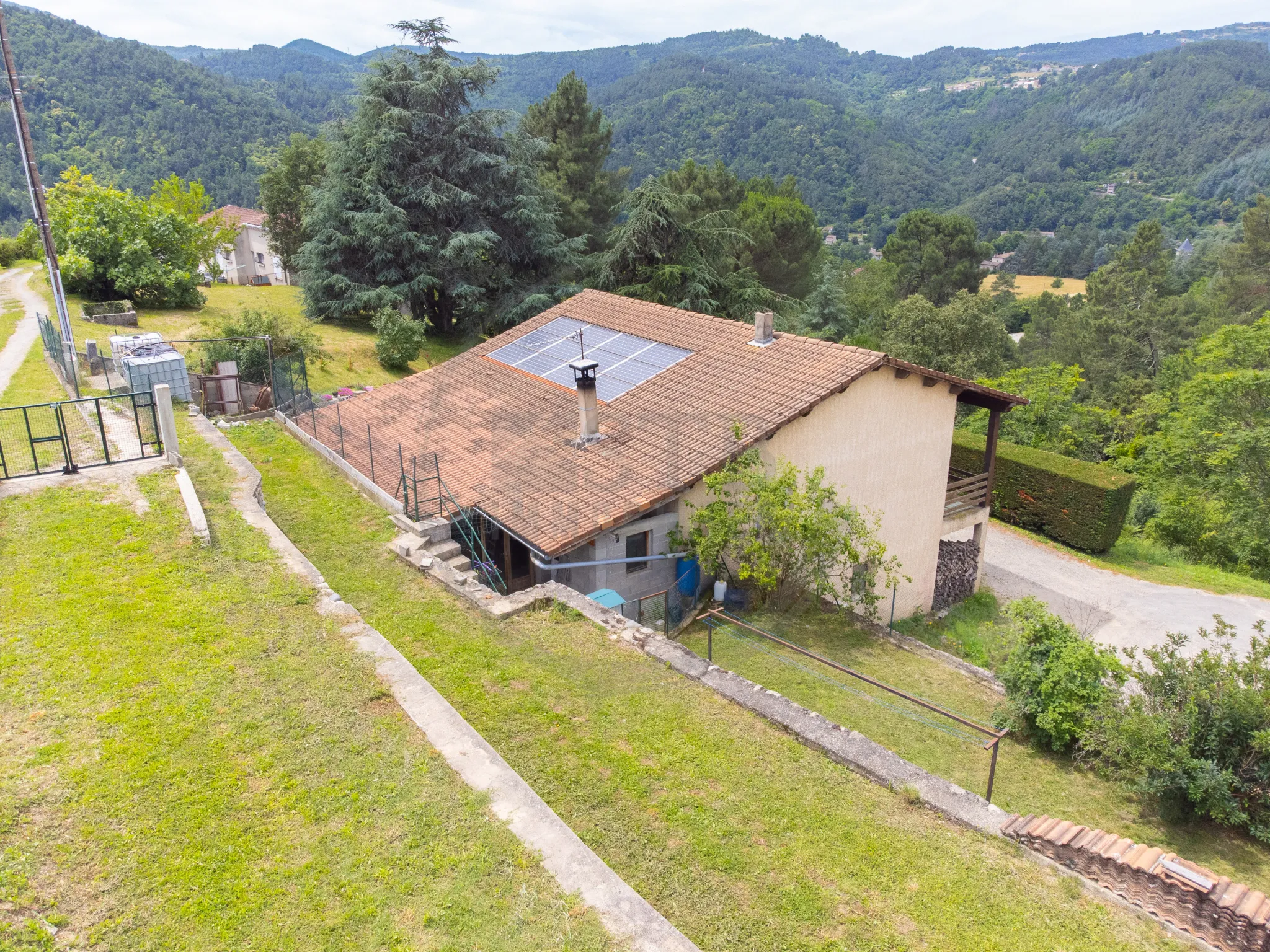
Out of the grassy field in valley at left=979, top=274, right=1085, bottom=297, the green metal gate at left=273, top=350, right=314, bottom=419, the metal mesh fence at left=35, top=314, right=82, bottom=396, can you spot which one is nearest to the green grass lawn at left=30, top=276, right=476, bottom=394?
the metal mesh fence at left=35, top=314, right=82, bottom=396

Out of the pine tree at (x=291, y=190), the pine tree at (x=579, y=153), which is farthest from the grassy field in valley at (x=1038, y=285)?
the pine tree at (x=291, y=190)

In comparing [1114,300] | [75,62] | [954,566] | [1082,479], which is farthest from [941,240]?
[75,62]

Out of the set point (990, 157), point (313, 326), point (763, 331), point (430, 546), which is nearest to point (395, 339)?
point (313, 326)

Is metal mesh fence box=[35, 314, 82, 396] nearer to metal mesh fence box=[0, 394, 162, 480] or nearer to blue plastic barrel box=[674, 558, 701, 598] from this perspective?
metal mesh fence box=[0, 394, 162, 480]

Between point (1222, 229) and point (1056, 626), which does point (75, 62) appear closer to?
point (1056, 626)

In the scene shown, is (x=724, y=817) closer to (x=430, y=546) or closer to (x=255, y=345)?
(x=430, y=546)
